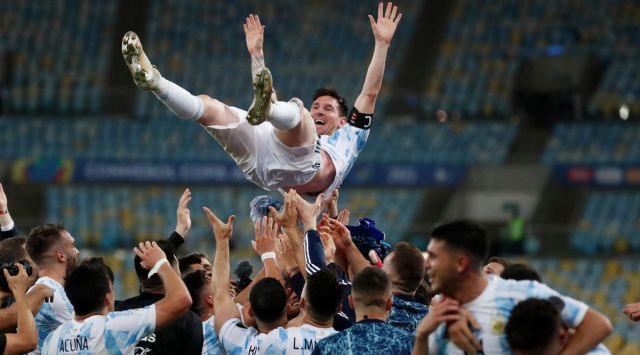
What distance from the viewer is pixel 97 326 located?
5977 mm

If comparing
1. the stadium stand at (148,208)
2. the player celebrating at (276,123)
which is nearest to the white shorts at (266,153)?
the player celebrating at (276,123)

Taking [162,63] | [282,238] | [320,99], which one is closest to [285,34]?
[162,63]

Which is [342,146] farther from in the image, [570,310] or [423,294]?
[570,310]

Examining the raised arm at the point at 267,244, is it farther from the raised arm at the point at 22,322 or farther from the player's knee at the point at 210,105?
the raised arm at the point at 22,322

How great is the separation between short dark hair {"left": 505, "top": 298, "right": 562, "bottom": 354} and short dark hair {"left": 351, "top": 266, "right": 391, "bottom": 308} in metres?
0.91

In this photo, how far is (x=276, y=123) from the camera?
739cm

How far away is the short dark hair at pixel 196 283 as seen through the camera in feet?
23.7

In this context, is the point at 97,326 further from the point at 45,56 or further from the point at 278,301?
the point at 45,56

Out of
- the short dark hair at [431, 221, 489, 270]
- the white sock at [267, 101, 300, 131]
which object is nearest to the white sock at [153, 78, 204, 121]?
the white sock at [267, 101, 300, 131]

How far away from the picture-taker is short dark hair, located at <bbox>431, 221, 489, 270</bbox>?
5.14 metres

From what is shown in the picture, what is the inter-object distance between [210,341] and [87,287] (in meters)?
1.25

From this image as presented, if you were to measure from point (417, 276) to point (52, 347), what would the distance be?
6.36 ft

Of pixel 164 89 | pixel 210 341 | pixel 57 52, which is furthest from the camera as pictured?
pixel 57 52

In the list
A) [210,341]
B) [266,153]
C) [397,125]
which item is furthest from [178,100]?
[397,125]
